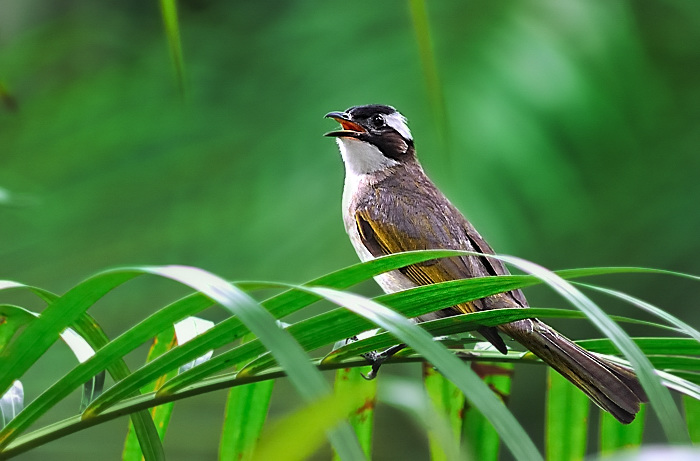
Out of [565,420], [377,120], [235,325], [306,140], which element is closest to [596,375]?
[565,420]

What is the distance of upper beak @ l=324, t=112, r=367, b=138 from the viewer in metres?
3.13

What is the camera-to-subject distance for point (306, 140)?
15.8 feet

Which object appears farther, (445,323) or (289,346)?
(445,323)

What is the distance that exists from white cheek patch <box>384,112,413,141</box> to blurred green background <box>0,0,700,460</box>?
29.8 inches

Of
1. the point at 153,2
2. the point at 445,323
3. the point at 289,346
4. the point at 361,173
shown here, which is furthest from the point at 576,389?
the point at 153,2

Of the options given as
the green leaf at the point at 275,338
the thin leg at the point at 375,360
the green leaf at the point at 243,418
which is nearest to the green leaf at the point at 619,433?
the thin leg at the point at 375,360

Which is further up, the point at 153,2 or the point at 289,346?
the point at 153,2

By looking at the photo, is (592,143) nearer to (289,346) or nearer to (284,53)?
(284,53)

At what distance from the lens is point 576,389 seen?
1.77 m

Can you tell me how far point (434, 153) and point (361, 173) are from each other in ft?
4.04

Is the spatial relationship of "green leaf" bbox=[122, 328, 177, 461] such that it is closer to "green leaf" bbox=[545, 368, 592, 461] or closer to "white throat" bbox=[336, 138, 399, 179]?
"green leaf" bbox=[545, 368, 592, 461]

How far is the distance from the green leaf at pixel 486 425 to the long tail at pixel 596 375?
95 millimetres

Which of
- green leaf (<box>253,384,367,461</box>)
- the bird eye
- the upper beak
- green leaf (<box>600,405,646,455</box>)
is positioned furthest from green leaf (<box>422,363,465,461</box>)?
the bird eye

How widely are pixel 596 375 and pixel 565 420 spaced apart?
121mm
